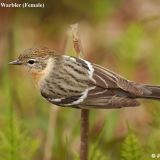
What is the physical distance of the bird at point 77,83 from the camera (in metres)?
3.04

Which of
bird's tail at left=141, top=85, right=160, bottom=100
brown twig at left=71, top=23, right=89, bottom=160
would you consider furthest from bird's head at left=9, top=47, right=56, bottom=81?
bird's tail at left=141, top=85, right=160, bottom=100

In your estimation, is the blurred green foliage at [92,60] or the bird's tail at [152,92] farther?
the blurred green foliage at [92,60]

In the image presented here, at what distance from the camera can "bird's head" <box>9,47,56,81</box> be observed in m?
3.02

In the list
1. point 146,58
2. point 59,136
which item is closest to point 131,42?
point 59,136

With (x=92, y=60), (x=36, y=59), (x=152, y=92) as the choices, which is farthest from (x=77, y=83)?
(x=92, y=60)

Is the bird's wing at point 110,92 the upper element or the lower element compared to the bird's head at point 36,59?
lower

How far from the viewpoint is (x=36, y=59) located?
3074 mm

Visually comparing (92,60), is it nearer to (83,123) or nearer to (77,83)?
(77,83)

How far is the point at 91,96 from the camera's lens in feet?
10.2

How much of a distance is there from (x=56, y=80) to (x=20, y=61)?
172 mm

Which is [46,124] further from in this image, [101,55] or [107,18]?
[107,18]

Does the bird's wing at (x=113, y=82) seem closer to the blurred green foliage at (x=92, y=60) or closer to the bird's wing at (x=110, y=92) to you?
the bird's wing at (x=110, y=92)

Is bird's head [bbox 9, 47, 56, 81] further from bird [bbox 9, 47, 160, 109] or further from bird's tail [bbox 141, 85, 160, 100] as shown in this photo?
bird's tail [bbox 141, 85, 160, 100]

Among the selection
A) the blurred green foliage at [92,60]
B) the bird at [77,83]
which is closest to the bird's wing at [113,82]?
the bird at [77,83]
